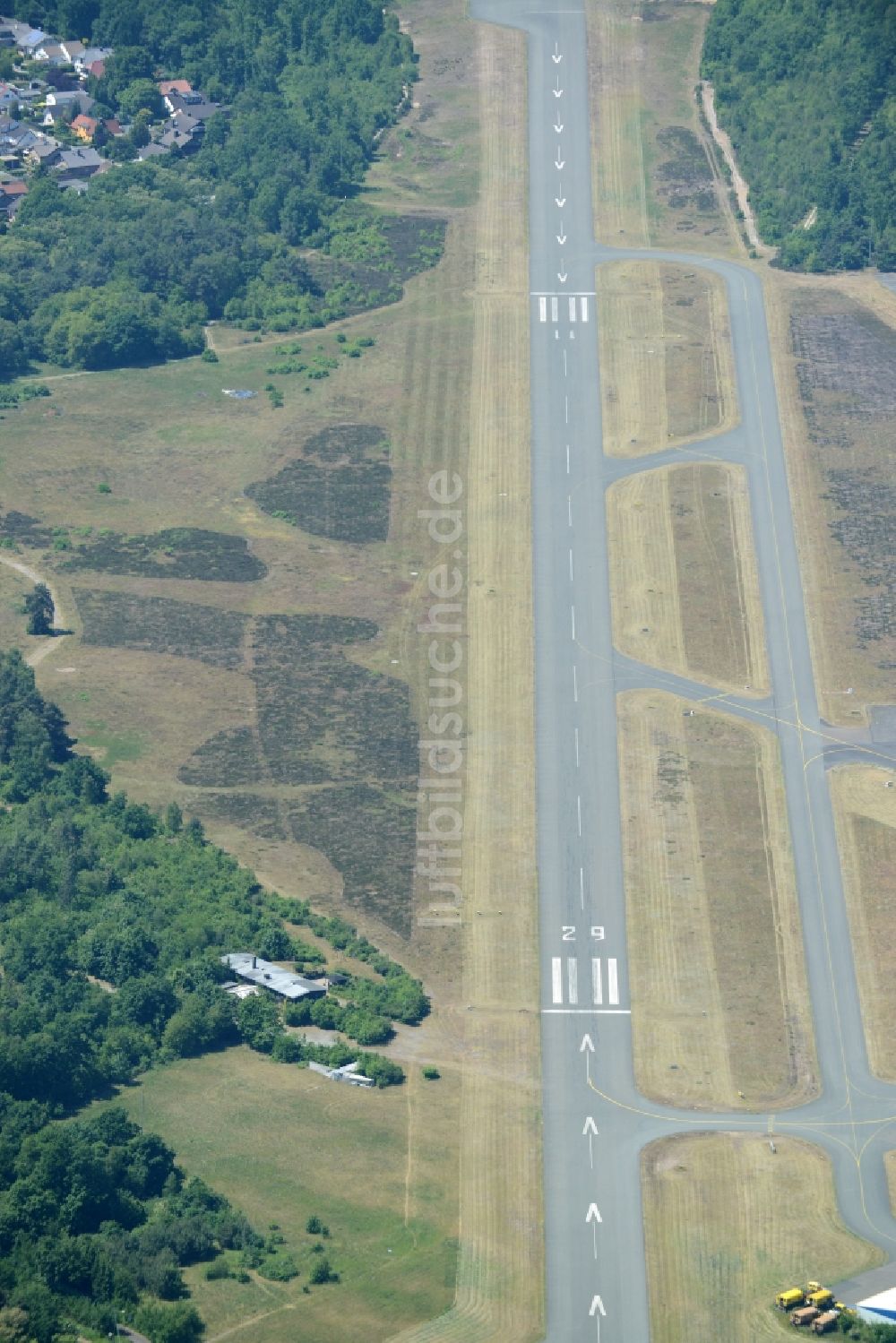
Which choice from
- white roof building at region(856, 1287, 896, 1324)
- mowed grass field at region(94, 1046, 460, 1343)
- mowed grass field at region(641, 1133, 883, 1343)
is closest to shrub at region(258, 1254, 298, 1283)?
mowed grass field at region(94, 1046, 460, 1343)

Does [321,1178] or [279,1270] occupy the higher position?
[279,1270]

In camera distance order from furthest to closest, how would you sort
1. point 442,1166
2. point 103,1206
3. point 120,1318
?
point 442,1166
point 103,1206
point 120,1318

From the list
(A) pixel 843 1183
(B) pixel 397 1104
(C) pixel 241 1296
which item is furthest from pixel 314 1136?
(A) pixel 843 1183

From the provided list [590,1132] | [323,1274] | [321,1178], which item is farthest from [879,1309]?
[321,1178]

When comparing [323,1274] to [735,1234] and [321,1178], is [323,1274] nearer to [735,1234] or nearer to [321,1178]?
[321,1178]

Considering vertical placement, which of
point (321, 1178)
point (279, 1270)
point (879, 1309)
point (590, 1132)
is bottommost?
point (590, 1132)

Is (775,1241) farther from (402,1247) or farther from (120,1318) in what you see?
(120,1318)
